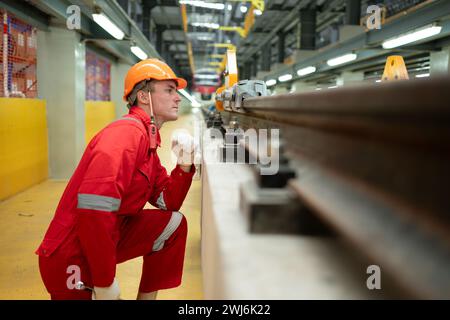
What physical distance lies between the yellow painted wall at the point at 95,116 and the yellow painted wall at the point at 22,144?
8.94 feet

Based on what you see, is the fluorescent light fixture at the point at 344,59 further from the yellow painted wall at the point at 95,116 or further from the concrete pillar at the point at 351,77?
the yellow painted wall at the point at 95,116

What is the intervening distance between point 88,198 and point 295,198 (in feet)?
3.93

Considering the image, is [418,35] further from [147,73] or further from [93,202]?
[93,202]

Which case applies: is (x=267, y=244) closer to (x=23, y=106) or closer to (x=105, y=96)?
(x=23, y=106)

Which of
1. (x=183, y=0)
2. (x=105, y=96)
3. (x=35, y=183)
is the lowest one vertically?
(x=35, y=183)

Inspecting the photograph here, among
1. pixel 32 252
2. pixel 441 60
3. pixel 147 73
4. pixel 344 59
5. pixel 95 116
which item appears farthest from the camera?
pixel 95 116

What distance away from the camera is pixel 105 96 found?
1402 centimetres

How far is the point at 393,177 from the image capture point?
797 mm

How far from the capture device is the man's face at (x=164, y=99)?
2.78 m

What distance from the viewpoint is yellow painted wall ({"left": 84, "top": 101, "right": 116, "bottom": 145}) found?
10750 mm

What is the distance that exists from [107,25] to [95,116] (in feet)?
14.7

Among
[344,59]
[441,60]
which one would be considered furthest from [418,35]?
[344,59]

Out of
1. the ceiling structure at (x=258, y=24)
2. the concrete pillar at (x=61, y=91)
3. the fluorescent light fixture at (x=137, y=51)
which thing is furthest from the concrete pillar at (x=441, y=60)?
the concrete pillar at (x=61, y=91)
